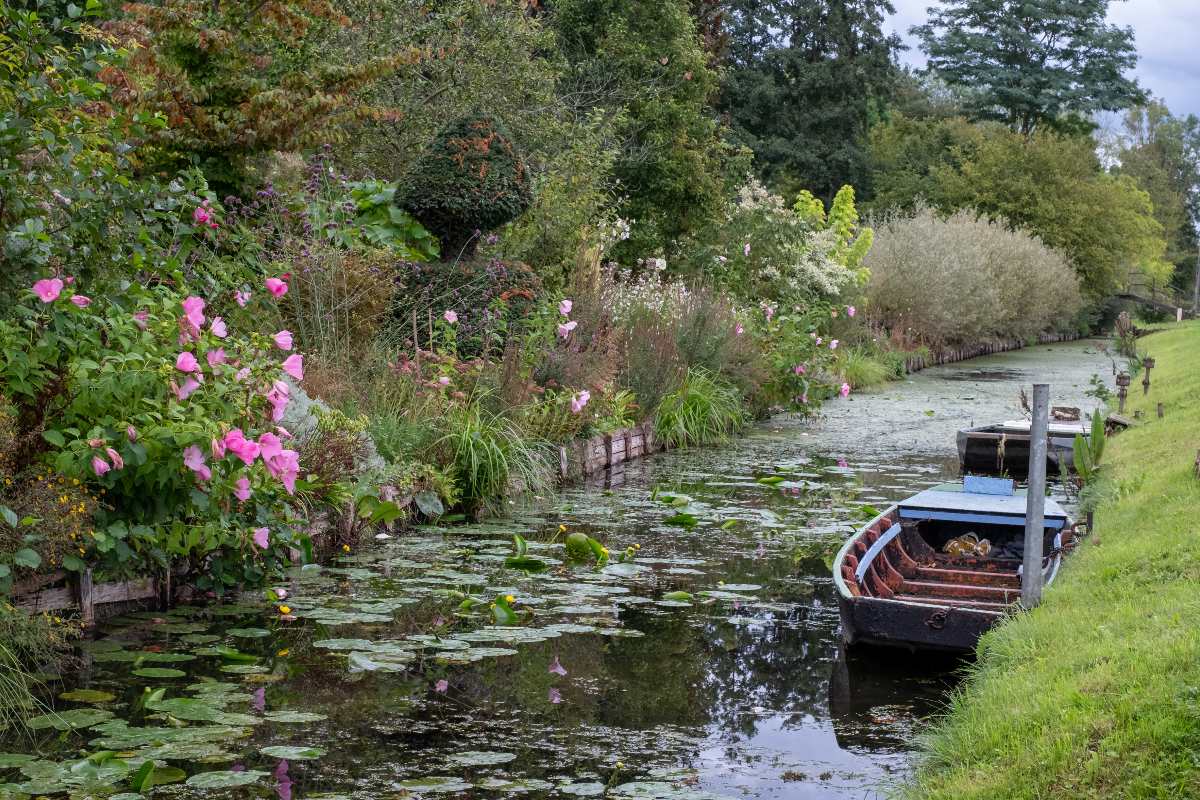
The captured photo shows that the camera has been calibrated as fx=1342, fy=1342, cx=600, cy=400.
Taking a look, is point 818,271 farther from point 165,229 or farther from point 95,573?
point 95,573

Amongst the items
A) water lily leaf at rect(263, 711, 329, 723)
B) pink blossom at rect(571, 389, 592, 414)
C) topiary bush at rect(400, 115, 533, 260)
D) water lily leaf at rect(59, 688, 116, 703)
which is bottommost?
water lily leaf at rect(263, 711, 329, 723)

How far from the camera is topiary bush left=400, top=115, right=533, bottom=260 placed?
11.4m

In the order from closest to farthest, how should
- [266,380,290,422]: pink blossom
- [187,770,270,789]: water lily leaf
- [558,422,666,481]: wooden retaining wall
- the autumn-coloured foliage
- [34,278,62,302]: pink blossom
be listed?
[187,770,270,789]: water lily leaf → [34,278,62,302]: pink blossom → [266,380,290,422]: pink blossom → the autumn-coloured foliage → [558,422,666,481]: wooden retaining wall

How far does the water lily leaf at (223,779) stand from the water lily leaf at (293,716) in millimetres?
614

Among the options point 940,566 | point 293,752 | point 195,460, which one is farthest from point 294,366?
point 940,566

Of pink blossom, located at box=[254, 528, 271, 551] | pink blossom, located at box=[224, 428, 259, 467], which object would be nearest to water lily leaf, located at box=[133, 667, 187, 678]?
pink blossom, located at box=[224, 428, 259, 467]

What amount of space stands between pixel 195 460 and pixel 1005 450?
33.2 ft

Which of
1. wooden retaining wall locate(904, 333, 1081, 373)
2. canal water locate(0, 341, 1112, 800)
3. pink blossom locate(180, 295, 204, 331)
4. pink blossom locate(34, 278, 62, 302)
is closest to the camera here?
canal water locate(0, 341, 1112, 800)

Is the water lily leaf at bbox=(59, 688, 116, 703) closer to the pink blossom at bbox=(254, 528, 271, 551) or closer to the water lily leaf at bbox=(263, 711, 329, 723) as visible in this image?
the water lily leaf at bbox=(263, 711, 329, 723)

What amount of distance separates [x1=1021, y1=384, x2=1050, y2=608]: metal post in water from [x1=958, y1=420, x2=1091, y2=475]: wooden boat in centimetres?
682

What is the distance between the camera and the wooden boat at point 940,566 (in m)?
6.32

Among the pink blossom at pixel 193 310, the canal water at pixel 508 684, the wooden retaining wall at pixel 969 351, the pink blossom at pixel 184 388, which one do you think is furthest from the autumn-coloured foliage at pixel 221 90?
the wooden retaining wall at pixel 969 351

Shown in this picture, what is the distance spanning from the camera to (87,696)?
529cm

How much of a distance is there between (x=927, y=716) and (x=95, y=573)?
3771 mm
